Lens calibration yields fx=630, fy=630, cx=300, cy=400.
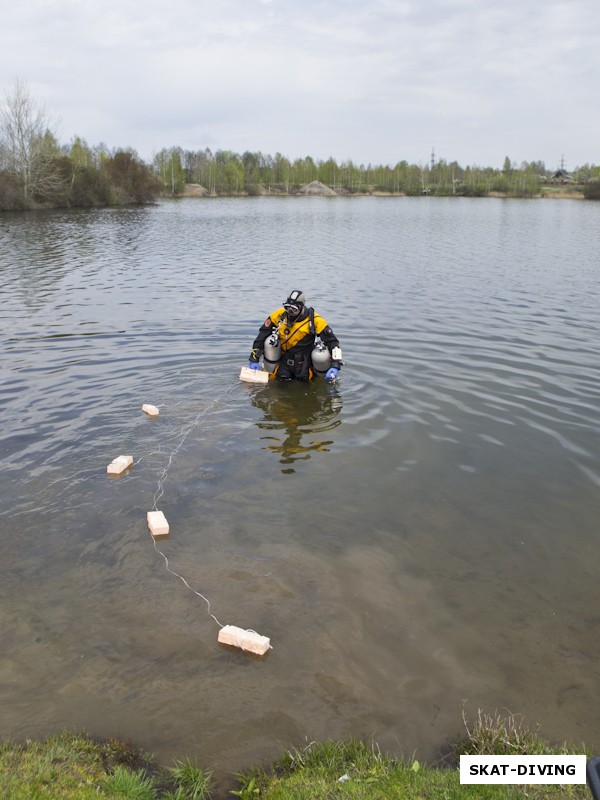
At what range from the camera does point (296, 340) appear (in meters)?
10.8

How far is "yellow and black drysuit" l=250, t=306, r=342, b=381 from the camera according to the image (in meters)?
10.7

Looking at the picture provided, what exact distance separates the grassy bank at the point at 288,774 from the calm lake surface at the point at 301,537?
17 centimetres

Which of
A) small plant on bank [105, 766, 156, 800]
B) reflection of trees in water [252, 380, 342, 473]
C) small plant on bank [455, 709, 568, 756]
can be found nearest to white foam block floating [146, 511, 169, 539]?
reflection of trees in water [252, 380, 342, 473]

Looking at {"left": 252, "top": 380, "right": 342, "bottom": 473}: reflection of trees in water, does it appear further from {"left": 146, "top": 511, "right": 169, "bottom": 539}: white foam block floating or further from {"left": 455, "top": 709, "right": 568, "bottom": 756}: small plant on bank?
{"left": 455, "top": 709, "right": 568, "bottom": 756}: small plant on bank

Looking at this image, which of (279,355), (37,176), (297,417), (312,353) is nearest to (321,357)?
(312,353)

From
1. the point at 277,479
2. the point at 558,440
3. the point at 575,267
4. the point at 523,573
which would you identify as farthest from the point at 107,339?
the point at 575,267

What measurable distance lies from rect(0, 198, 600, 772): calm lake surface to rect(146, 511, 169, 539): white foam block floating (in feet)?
0.31

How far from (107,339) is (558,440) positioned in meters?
9.76

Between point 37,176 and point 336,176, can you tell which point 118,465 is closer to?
point 37,176

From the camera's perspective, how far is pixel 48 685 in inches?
175

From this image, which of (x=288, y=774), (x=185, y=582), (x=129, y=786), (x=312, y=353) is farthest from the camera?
(x=312, y=353)

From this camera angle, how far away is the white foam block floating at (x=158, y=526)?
249 inches

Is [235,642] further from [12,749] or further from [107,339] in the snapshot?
[107,339]

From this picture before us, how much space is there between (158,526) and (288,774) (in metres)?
3.12
